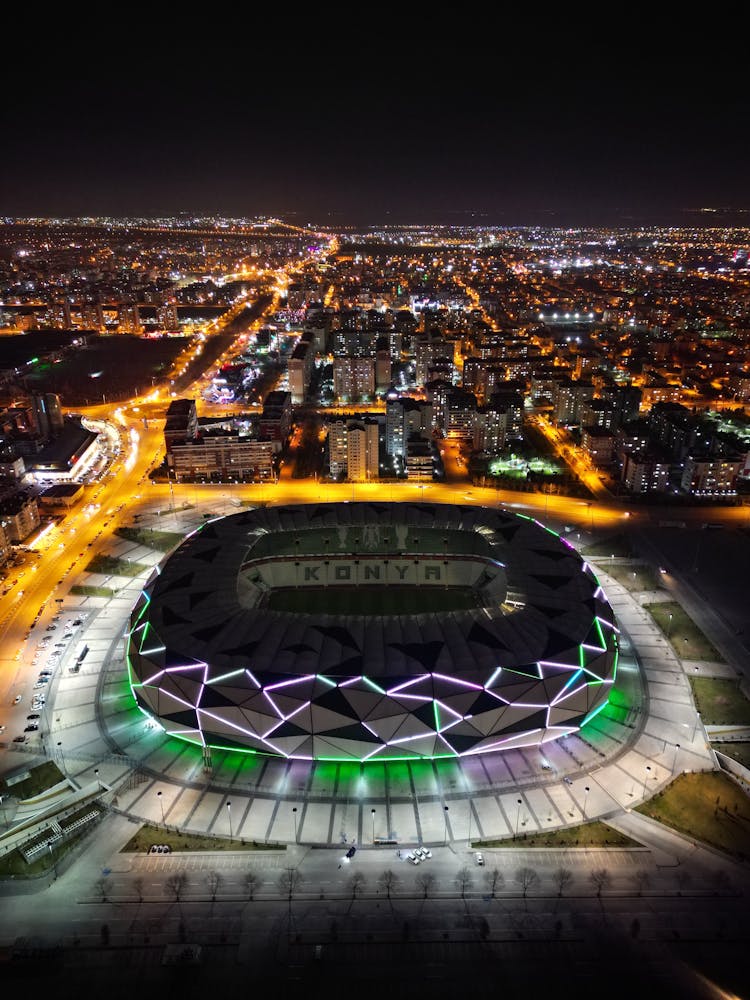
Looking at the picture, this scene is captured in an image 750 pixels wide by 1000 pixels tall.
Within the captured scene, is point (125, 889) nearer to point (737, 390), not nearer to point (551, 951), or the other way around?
point (551, 951)

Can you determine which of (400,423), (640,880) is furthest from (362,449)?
(640,880)

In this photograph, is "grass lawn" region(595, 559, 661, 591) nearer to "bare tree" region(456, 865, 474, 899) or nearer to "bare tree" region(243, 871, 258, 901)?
"bare tree" region(456, 865, 474, 899)

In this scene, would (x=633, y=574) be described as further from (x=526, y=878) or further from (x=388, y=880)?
(x=388, y=880)

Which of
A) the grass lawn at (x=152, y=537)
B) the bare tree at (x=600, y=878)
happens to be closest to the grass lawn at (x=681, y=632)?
the bare tree at (x=600, y=878)

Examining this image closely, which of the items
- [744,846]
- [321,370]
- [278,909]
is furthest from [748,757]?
[321,370]

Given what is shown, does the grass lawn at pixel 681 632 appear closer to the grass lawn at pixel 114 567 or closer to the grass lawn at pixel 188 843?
the grass lawn at pixel 188 843

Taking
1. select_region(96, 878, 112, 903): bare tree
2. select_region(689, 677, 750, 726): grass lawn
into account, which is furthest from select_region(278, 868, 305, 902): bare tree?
select_region(689, 677, 750, 726): grass lawn
